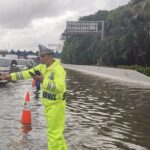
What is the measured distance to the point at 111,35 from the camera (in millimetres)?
66500

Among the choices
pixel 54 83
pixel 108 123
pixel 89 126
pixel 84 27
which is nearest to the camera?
pixel 54 83

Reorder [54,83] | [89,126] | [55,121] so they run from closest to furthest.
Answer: [54,83] < [55,121] < [89,126]

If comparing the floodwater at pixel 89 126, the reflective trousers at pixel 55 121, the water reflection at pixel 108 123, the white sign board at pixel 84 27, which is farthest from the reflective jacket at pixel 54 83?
the white sign board at pixel 84 27

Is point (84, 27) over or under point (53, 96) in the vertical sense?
over

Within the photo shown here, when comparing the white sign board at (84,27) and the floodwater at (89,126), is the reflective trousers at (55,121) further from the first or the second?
the white sign board at (84,27)

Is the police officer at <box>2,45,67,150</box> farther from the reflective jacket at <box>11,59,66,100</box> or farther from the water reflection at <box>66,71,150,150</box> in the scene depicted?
the water reflection at <box>66,71,150,150</box>

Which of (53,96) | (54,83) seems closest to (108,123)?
(53,96)

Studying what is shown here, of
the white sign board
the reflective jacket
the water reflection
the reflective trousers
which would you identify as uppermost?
the white sign board

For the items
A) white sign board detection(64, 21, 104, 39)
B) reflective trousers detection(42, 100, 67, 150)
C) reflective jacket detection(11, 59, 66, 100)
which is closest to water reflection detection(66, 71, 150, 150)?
reflective trousers detection(42, 100, 67, 150)

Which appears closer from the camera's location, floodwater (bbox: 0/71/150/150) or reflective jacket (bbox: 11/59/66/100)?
reflective jacket (bbox: 11/59/66/100)

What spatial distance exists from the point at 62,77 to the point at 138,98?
15.1m

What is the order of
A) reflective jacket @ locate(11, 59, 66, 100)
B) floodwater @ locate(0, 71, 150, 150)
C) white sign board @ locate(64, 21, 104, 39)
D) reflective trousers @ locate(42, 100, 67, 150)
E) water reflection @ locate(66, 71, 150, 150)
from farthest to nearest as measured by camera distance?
white sign board @ locate(64, 21, 104, 39) → water reflection @ locate(66, 71, 150, 150) → floodwater @ locate(0, 71, 150, 150) → reflective trousers @ locate(42, 100, 67, 150) → reflective jacket @ locate(11, 59, 66, 100)

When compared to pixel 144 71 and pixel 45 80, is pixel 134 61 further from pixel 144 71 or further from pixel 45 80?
pixel 45 80

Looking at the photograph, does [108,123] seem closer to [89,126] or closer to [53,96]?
[89,126]
